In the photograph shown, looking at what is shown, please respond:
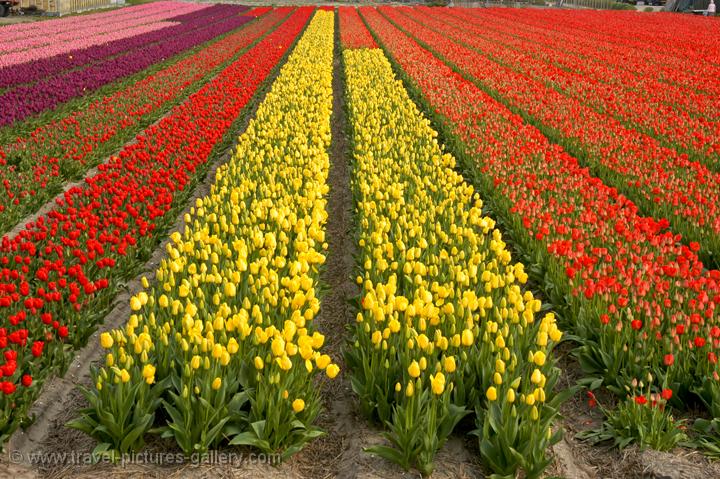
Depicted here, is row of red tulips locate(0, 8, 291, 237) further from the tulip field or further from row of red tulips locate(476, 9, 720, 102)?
row of red tulips locate(476, 9, 720, 102)

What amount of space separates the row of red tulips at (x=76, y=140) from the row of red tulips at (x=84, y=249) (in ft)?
2.38

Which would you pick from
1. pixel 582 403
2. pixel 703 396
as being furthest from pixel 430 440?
pixel 703 396

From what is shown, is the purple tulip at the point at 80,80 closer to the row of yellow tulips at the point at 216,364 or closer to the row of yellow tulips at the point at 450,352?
the row of yellow tulips at the point at 216,364

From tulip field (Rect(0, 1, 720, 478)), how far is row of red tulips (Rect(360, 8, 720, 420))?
4 centimetres

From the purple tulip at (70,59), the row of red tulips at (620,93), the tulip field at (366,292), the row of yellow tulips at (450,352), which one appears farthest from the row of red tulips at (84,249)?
the purple tulip at (70,59)

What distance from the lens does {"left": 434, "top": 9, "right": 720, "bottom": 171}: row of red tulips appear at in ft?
38.1

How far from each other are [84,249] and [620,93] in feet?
44.7

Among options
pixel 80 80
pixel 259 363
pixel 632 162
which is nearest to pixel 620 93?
pixel 632 162

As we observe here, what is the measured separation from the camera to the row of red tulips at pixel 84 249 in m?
4.79

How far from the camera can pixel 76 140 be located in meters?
11.2

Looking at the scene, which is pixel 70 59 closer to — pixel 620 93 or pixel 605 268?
pixel 620 93

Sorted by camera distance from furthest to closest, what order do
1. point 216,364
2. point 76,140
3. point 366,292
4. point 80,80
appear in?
point 80,80 → point 76,140 → point 366,292 → point 216,364

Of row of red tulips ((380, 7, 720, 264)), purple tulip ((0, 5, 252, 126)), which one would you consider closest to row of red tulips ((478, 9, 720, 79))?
row of red tulips ((380, 7, 720, 264))

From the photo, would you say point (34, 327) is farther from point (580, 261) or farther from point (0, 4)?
point (0, 4)
